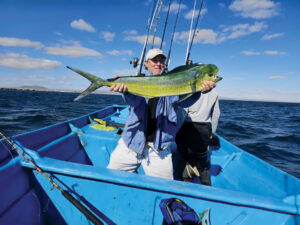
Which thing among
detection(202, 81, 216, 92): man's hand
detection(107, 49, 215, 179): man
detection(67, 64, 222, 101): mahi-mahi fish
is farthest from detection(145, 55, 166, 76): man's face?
detection(202, 81, 216, 92): man's hand

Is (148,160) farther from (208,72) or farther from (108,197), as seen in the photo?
(208,72)

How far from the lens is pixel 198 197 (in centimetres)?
210

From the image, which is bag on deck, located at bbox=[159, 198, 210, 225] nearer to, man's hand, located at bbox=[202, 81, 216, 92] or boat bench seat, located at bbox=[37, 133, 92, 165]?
man's hand, located at bbox=[202, 81, 216, 92]

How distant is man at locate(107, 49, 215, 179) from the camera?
109 inches

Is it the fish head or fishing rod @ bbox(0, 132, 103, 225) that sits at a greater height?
the fish head

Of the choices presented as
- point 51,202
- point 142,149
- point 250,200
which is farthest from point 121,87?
point 250,200

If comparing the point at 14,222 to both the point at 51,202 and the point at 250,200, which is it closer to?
the point at 51,202

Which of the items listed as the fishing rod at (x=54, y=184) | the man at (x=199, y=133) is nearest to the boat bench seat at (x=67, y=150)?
the fishing rod at (x=54, y=184)

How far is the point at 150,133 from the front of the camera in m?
2.97

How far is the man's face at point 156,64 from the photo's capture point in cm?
296

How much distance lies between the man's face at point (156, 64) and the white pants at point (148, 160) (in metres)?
1.37

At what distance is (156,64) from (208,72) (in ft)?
3.07

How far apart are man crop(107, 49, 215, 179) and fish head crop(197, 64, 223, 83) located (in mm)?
587

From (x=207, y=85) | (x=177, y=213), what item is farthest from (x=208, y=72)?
(x=177, y=213)
